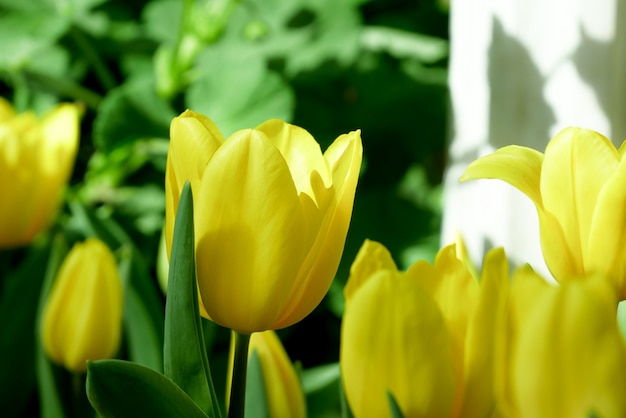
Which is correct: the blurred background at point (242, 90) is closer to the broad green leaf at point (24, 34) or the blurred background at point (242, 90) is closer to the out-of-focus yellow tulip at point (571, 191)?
the broad green leaf at point (24, 34)

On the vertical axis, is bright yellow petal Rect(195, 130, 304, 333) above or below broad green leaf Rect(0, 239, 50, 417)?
above

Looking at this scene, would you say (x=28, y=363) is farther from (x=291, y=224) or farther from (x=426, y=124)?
(x=426, y=124)

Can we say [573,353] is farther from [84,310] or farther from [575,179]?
[84,310]

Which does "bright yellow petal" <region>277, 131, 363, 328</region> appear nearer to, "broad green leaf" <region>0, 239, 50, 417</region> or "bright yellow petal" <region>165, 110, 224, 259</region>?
"bright yellow petal" <region>165, 110, 224, 259</region>

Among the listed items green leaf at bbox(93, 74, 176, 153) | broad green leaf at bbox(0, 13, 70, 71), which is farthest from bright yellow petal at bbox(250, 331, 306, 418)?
broad green leaf at bbox(0, 13, 70, 71)

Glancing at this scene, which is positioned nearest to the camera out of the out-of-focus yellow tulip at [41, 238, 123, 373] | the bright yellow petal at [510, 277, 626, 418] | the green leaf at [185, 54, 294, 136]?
the bright yellow petal at [510, 277, 626, 418]

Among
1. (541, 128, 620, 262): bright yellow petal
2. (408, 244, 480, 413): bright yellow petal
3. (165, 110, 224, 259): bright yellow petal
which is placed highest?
(165, 110, 224, 259): bright yellow petal

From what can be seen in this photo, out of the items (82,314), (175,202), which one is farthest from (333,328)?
(175,202)
